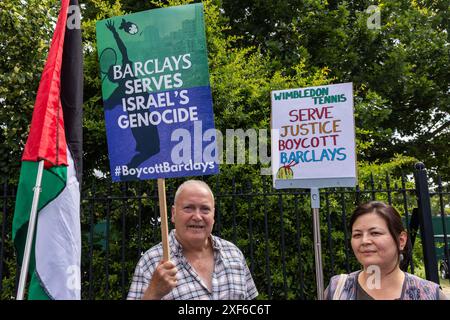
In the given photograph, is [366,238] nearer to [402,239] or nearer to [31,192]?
[402,239]

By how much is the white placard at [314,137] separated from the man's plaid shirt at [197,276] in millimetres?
1230

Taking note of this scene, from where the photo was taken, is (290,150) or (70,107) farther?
(290,150)

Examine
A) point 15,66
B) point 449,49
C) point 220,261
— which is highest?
point 449,49

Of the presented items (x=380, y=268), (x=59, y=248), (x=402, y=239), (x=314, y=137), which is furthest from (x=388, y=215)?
(x=59, y=248)

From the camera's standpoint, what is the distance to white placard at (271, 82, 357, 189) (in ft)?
12.6

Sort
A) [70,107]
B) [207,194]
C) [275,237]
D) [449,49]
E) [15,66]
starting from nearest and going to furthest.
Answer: [207,194]
[70,107]
[275,237]
[15,66]
[449,49]

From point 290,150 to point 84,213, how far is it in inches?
136

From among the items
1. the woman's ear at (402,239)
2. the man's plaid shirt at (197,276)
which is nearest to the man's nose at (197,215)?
the man's plaid shirt at (197,276)

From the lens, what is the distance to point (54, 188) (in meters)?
3.34

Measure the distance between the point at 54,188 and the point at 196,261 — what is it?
1244 millimetres
